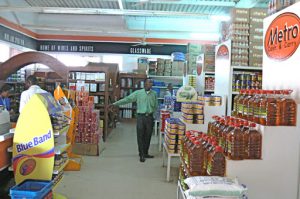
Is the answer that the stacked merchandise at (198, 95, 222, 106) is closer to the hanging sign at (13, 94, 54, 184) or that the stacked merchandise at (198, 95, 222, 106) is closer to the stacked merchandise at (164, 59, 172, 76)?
the hanging sign at (13, 94, 54, 184)

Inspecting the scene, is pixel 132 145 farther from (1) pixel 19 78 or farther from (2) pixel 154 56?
(2) pixel 154 56

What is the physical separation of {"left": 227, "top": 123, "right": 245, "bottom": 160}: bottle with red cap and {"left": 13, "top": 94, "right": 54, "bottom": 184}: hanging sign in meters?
1.95

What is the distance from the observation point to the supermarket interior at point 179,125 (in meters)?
3.04

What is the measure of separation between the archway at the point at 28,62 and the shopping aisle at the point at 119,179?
243 centimetres

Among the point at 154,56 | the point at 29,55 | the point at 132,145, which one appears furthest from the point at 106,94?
the point at 154,56

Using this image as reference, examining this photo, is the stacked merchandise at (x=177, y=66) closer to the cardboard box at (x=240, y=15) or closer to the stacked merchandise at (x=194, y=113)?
the cardboard box at (x=240, y=15)

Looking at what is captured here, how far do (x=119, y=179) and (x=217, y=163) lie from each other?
3060mm

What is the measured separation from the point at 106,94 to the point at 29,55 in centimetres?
239

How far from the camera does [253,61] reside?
5695 mm

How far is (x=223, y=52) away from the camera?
6000 millimetres

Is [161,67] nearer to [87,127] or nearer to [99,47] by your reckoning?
[99,47]

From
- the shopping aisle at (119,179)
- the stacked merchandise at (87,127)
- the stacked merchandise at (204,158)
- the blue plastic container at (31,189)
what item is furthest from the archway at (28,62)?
the stacked merchandise at (204,158)

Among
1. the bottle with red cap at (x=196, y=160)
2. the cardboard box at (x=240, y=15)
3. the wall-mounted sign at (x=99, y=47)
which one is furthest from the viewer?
the wall-mounted sign at (x=99, y=47)

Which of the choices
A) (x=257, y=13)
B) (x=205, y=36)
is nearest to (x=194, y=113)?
(x=257, y=13)
